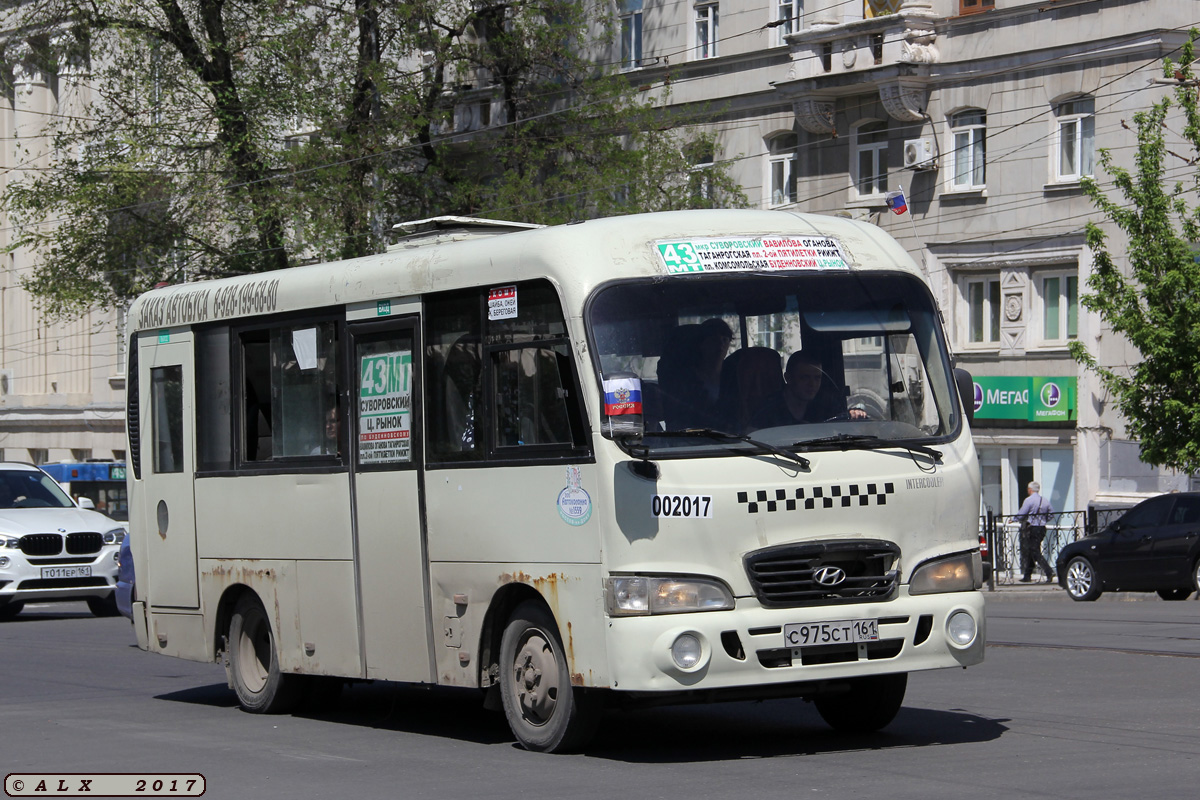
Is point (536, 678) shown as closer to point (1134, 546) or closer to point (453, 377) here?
point (453, 377)

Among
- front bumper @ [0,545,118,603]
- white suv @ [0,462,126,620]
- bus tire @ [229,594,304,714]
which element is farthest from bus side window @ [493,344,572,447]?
front bumper @ [0,545,118,603]

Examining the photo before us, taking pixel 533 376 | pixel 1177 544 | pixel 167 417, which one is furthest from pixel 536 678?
pixel 1177 544

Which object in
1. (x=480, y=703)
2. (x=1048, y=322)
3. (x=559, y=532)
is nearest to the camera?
(x=559, y=532)

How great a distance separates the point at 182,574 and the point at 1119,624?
1009cm

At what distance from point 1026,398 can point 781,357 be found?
84.3ft

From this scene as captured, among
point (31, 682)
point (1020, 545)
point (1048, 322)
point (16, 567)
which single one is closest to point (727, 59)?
point (1048, 322)

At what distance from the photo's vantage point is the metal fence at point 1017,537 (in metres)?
31.7

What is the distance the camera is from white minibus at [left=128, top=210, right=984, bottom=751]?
8.99 m

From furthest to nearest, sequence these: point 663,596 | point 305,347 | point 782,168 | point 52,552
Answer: point 782,168, point 52,552, point 305,347, point 663,596

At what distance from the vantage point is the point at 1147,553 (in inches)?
996

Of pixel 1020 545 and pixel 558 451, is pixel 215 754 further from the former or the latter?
pixel 1020 545

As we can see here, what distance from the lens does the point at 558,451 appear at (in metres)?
9.45

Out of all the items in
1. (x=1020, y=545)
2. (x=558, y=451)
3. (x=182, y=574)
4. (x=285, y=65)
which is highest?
(x=285, y=65)

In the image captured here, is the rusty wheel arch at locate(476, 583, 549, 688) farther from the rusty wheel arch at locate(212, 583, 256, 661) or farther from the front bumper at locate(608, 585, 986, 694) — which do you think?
the rusty wheel arch at locate(212, 583, 256, 661)
